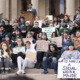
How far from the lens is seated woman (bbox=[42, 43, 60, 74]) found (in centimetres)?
1301

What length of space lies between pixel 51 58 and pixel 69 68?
1.25 metres

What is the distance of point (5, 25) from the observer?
712 inches

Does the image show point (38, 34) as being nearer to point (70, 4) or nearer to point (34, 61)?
point (34, 61)

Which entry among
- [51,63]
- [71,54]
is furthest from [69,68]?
[51,63]

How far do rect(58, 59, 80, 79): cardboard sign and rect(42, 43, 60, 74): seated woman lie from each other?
0.69m

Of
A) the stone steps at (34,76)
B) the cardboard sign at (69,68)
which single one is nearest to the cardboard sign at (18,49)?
the stone steps at (34,76)

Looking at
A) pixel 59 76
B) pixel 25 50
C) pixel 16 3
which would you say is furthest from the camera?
pixel 16 3

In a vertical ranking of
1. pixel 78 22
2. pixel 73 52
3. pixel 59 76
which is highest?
pixel 78 22

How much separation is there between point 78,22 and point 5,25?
160 inches

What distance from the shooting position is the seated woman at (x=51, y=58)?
1301cm

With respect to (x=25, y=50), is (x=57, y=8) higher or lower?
higher

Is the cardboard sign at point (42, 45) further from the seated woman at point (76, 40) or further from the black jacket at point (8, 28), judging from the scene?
the black jacket at point (8, 28)

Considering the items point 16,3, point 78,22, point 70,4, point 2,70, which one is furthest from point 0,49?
point 16,3

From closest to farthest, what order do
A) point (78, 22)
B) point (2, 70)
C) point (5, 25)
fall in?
point (2, 70) < point (78, 22) < point (5, 25)
